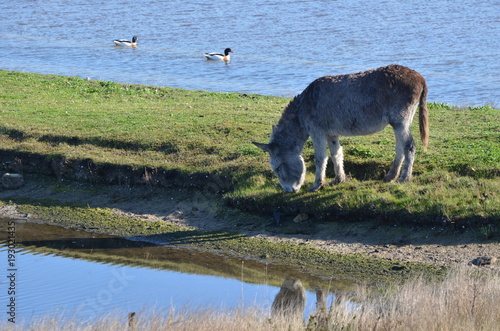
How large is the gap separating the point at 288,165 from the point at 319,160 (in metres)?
0.52

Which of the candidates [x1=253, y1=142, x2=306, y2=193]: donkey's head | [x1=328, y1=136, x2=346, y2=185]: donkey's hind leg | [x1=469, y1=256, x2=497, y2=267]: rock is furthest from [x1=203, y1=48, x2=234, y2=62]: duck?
[x1=469, y1=256, x2=497, y2=267]: rock

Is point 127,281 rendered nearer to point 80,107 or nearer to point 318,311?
point 318,311

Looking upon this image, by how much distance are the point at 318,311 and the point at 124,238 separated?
473cm

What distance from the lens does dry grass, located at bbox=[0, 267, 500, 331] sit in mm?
6656

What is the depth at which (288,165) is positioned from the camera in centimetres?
1083

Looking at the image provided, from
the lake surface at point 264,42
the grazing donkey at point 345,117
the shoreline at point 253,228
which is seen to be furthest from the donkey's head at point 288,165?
the lake surface at point 264,42

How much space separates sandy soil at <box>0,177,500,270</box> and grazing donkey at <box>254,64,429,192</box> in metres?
0.88

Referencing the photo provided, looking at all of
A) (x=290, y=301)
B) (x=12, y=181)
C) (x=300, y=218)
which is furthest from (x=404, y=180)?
(x=12, y=181)

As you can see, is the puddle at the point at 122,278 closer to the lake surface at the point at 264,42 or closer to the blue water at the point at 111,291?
the blue water at the point at 111,291

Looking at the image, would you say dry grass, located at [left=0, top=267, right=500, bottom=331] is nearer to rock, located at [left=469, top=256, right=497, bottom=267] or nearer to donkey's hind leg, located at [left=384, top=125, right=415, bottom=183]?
rock, located at [left=469, top=256, right=497, bottom=267]

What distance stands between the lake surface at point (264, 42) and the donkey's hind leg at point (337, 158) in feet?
35.1

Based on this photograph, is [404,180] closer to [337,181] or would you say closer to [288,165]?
[337,181]

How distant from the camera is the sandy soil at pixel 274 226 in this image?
364 inches

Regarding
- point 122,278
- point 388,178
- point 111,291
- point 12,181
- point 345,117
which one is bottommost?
point 12,181
